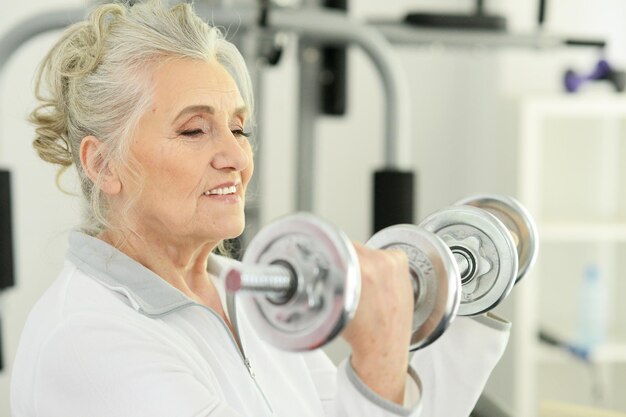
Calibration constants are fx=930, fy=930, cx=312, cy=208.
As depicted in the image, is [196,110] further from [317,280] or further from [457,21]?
[457,21]

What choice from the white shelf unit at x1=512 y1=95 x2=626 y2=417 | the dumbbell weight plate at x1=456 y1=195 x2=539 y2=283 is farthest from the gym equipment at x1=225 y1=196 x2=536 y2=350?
the white shelf unit at x1=512 y1=95 x2=626 y2=417

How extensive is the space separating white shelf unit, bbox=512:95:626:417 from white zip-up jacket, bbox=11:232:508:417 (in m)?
1.79

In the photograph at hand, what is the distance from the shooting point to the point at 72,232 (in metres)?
1.22

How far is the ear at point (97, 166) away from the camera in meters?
1.19

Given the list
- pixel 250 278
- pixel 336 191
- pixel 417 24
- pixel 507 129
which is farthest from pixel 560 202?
pixel 250 278

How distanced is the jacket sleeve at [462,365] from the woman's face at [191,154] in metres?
0.32

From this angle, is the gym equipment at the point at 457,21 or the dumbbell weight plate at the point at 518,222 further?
the gym equipment at the point at 457,21

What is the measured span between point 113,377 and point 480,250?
17.7 inches

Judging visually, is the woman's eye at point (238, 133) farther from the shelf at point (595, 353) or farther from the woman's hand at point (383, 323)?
the shelf at point (595, 353)

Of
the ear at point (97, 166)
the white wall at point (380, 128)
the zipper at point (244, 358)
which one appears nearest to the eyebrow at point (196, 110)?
the ear at point (97, 166)

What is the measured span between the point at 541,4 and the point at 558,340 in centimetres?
109

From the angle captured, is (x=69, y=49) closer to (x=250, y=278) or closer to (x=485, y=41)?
Result: (x=250, y=278)

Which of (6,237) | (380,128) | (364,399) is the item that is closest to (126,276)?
(364,399)

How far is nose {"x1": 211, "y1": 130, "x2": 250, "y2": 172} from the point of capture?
3.79 ft
